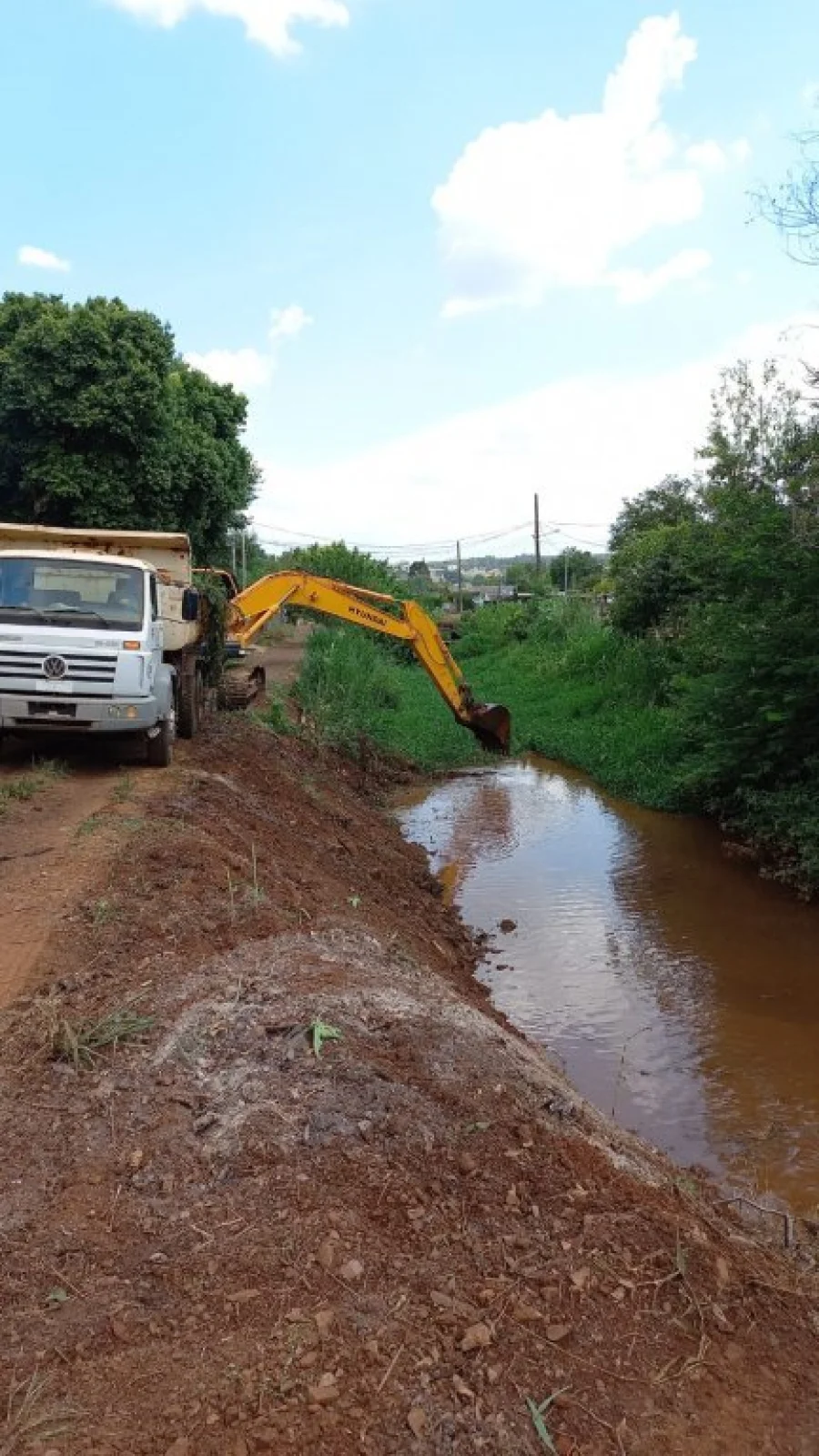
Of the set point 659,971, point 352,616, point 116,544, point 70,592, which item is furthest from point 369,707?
point 659,971

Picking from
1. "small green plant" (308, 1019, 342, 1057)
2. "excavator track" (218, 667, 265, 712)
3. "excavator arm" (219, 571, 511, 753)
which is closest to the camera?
"small green plant" (308, 1019, 342, 1057)

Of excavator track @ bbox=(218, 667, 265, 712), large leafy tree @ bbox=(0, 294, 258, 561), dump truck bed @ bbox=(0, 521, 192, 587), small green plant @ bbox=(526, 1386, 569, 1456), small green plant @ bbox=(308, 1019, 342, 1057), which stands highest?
large leafy tree @ bbox=(0, 294, 258, 561)

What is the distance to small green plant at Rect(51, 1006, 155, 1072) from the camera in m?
4.42

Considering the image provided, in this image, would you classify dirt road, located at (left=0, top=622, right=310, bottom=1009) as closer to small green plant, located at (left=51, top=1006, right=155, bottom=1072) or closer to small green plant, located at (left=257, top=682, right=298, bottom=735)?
small green plant, located at (left=51, top=1006, right=155, bottom=1072)

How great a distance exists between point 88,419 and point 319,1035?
621 inches

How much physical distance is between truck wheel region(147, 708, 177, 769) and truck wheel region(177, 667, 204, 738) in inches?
65.2

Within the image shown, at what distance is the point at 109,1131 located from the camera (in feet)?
12.9

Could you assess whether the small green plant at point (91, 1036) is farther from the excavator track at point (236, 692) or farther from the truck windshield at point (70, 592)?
the excavator track at point (236, 692)

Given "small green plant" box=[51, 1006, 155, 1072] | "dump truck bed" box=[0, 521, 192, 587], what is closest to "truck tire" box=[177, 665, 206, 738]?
"dump truck bed" box=[0, 521, 192, 587]

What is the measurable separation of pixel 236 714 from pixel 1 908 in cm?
956

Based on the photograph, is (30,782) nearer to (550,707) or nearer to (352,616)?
(352,616)

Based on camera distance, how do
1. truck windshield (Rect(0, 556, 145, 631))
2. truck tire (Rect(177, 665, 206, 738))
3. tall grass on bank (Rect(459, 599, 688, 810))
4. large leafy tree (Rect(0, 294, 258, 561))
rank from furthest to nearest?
large leafy tree (Rect(0, 294, 258, 561))
tall grass on bank (Rect(459, 599, 688, 810))
truck tire (Rect(177, 665, 206, 738))
truck windshield (Rect(0, 556, 145, 631))

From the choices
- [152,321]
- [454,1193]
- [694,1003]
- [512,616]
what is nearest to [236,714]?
[152,321]

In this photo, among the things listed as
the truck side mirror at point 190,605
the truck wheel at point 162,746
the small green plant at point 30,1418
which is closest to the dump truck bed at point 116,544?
the truck side mirror at point 190,605
